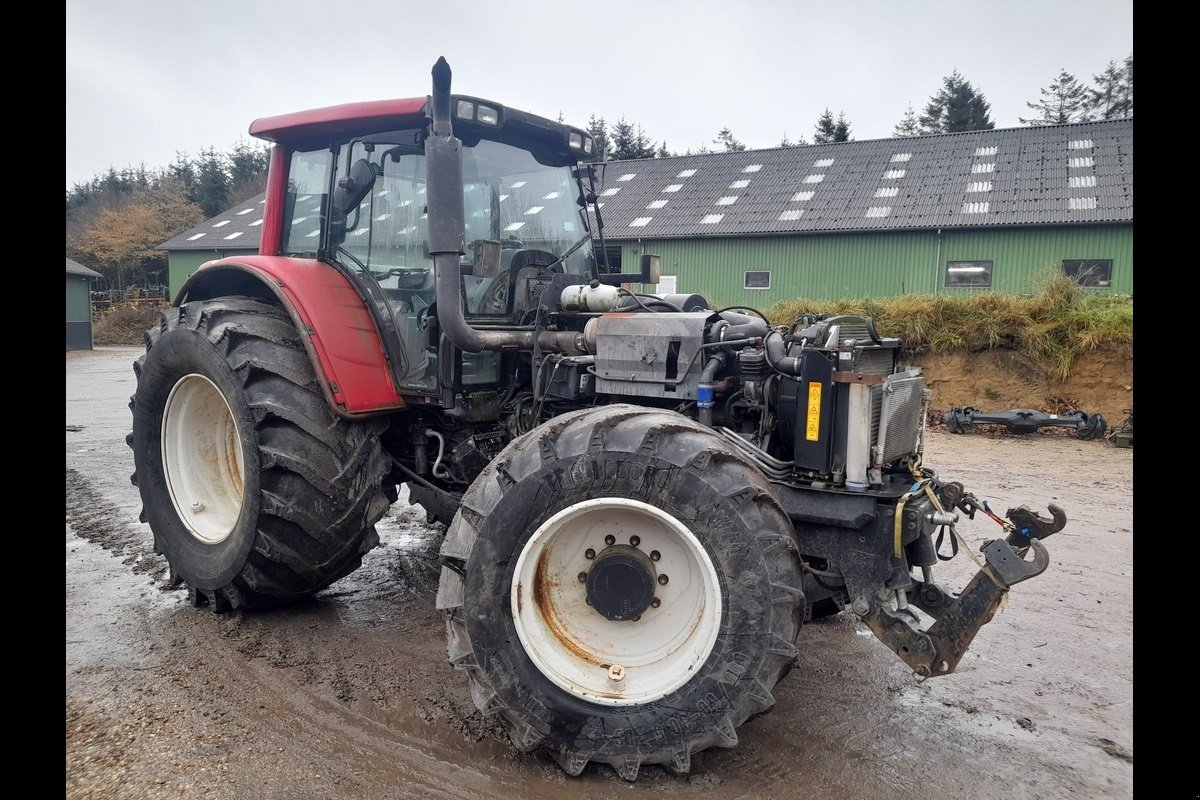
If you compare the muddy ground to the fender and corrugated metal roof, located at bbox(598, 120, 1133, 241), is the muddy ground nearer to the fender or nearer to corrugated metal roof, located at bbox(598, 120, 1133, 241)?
the fender

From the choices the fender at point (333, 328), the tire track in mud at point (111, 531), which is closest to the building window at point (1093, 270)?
the fender at point (333, 328)

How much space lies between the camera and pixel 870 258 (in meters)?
18.6

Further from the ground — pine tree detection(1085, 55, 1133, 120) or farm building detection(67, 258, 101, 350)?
pine tree detection(1085, 55, 1133, 120)

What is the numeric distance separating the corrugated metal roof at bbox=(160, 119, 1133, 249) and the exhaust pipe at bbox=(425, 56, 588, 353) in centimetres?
1659

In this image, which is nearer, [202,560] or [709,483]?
[709,483]

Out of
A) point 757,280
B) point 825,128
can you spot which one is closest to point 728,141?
point 825,128

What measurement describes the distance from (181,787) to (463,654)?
1.08 meters

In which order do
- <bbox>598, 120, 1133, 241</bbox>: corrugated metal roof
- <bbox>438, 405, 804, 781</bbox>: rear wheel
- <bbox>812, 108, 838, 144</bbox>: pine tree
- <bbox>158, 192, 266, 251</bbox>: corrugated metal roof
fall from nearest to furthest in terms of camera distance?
<bbox>438, 405, 804, 781</bbox>: rear wheel, <bbox>598, 120, 1133, 241</bbox>: corrugated metal roof, <bbox>158, 192, 266, 251</bbox>: corrugated metal roof, <bbox>812, 108, 838, 144</bbox>: pine tree

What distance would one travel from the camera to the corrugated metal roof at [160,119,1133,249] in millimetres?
17906

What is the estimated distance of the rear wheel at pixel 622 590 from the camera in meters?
2.82

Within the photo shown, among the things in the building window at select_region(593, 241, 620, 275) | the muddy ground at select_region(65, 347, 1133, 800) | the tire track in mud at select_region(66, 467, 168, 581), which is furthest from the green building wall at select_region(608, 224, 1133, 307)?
the muddy ground at select_region(65, 347, 1133, 800)

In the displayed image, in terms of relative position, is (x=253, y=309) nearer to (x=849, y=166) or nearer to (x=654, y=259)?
(x=654, y=259)

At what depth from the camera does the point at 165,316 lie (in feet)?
15.2
